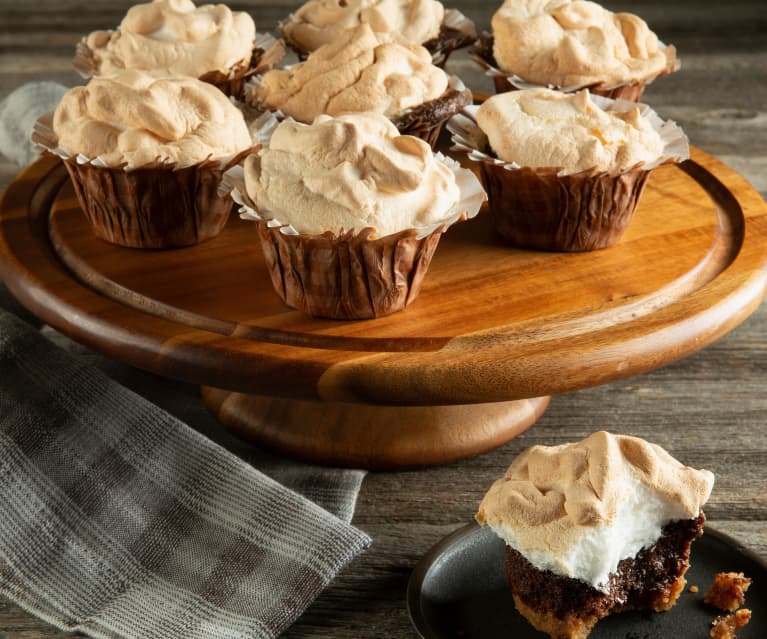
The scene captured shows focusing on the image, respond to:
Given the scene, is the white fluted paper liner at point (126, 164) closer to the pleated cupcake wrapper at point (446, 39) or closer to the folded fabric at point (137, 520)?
the folded fabric at point (137, 520)

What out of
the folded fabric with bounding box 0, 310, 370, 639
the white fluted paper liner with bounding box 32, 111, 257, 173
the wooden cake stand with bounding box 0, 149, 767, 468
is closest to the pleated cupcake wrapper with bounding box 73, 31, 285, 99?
the wooden cake stand with bounding box 0, 149, 767, 468

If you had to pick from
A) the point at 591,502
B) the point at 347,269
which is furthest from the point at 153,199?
the point at 591,502

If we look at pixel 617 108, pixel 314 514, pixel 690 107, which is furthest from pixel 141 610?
pixel 690 107

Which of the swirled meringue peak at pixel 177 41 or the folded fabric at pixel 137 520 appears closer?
the folded fabric at pixel 137 520

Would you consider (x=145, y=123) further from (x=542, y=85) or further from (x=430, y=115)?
(x=542, y=85)

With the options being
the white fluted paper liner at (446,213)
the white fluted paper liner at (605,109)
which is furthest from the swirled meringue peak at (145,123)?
the white fluted paper liner at (605,109)

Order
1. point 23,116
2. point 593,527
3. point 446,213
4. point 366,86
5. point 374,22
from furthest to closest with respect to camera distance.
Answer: point 23,116 < point 374,22 < point 366,86 < point 446,213 < point 593,527

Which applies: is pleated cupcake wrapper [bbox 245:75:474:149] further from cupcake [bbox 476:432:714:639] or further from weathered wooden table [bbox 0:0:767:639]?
cupcake [bbox 476:432:714:639]
